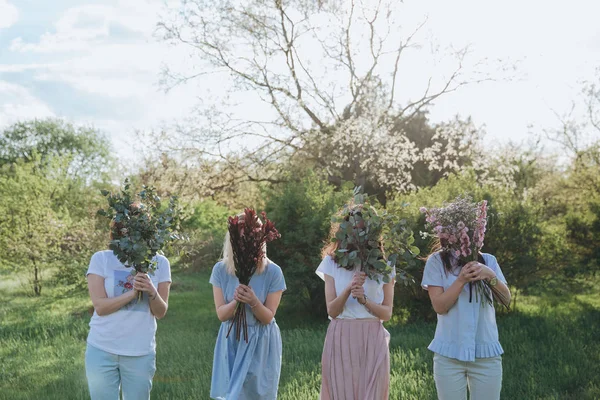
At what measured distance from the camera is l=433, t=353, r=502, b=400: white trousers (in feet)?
14.1

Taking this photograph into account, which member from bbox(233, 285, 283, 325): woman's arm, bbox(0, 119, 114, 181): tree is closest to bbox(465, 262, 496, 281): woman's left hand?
bbox(233, 285, 283, 325): woman's arm

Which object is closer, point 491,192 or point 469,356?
point 469,356

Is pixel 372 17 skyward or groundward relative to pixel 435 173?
skyward

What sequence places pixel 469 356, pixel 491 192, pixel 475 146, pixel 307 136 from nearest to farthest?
1. pixel 469 356
2. pixel 491 192
3. pixel 307 136
4. pixel 475 146

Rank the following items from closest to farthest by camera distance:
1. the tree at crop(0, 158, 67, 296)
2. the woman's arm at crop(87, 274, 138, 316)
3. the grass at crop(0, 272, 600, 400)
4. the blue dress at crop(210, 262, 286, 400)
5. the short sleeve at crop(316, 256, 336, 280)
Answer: the woman's arm at crop(87, 274, 138, 316) → the blue dress at crop(210, 262, 286, 400) → the short sleeve at crop(316, 256, 336, 280) → the grass at crop(0, 272, 600, 400) → the tree at crop(0, 158, 67, 296)

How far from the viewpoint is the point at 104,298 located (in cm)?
446

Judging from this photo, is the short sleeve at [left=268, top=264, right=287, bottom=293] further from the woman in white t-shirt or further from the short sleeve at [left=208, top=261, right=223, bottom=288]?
the woman in white t-shirt

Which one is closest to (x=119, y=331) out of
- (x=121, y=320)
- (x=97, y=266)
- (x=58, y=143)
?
(x=121, y=320)

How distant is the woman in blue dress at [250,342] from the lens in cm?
452

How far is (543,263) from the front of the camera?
48.7 feet

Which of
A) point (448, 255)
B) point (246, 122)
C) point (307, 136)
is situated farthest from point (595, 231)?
point (448, 255)

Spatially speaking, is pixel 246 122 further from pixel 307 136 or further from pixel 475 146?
pixel 475 146

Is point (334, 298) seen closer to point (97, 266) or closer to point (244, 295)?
point (244, 295)

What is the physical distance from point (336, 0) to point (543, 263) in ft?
36.9
